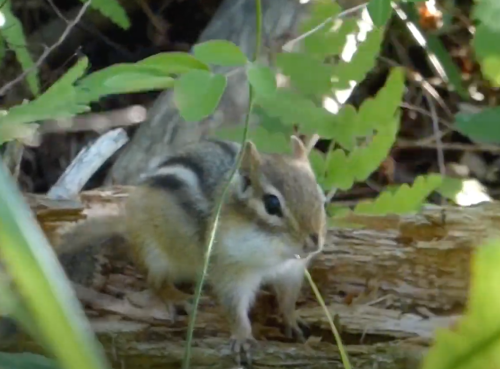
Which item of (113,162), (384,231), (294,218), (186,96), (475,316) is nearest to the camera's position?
(475,316)

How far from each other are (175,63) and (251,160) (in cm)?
77

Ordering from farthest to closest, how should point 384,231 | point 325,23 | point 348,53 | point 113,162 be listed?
1. point 113,162
2. point 348,53
3. point 384,231
4. point 325,23

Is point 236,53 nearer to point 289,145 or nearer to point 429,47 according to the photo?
point 289,145

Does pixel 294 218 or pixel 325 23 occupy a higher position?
pixel 325 23

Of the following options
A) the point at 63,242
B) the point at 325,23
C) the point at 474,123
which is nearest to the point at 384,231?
the point at 474,123

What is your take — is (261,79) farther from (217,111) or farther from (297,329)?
(217,111)

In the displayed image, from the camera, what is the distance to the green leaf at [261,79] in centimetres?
115

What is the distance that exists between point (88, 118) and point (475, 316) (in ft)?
7.67

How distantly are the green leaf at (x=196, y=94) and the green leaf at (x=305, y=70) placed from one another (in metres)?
0.54

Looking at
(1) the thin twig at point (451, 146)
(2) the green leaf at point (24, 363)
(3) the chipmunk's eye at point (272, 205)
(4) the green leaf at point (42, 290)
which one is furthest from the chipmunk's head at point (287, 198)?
(4) the green leaf at point (42, 290)

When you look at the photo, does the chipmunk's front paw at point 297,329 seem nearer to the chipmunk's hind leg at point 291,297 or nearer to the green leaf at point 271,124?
the chipmunk's hind leg at point 291,297

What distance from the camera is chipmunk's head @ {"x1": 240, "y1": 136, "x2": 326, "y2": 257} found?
1774mm

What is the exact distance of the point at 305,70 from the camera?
1684 millimetres

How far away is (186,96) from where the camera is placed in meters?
1.15
